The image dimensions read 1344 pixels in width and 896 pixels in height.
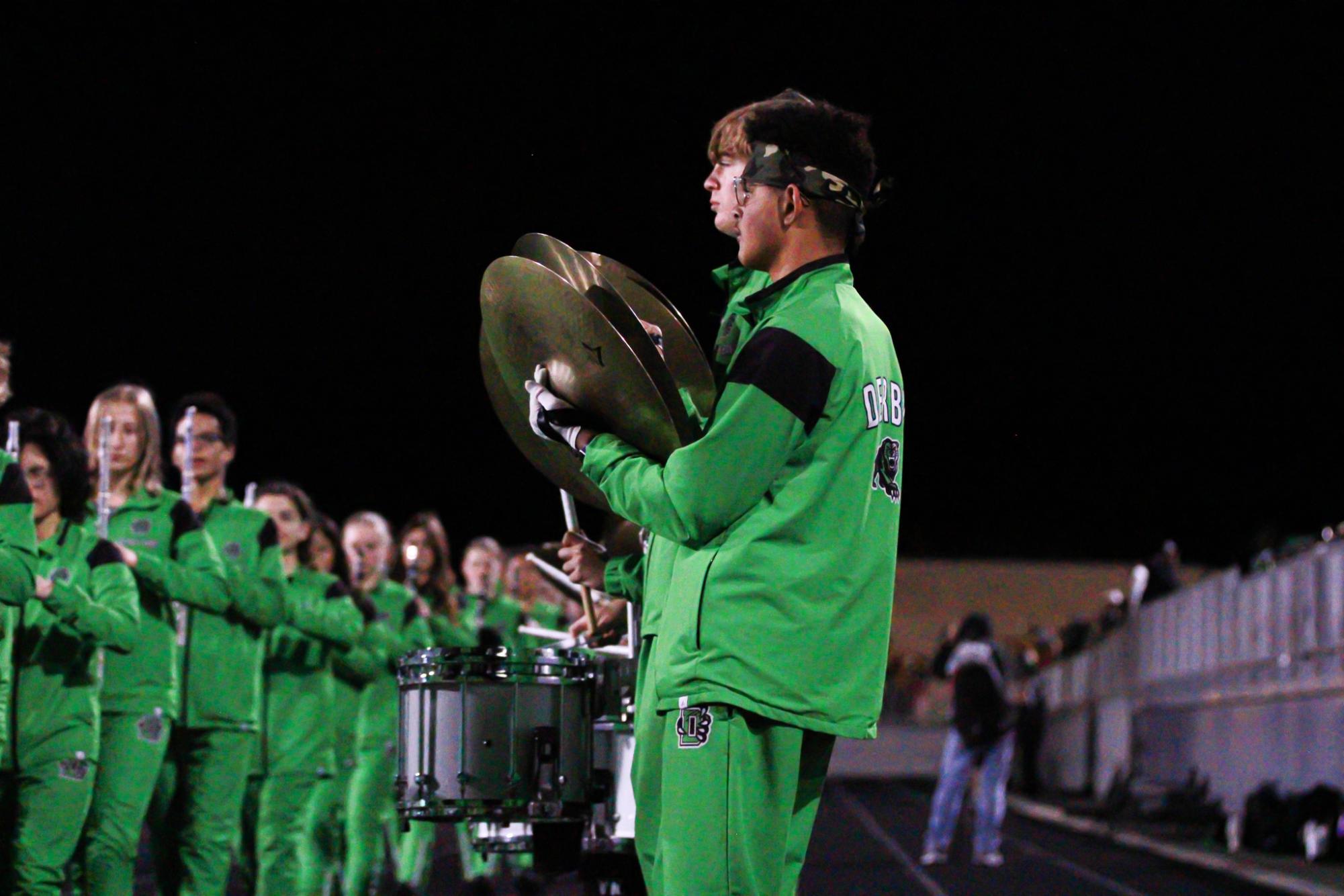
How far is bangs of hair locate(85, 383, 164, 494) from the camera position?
23.4 ft

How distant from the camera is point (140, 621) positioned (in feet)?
23.0

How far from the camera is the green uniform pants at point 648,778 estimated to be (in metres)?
3.41

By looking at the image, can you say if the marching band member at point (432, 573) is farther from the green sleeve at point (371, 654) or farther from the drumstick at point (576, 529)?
the drumstick at point (576, 529)

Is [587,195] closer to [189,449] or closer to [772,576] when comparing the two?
[189,449]

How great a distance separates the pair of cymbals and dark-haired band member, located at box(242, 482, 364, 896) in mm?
4519

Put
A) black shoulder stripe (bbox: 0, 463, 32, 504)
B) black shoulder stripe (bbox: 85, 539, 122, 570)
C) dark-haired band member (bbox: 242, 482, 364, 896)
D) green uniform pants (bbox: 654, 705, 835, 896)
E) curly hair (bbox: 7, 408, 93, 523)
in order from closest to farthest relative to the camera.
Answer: green uniform pants (bbox: 654, 705, 835, 896) < black shoulder stripe (bbox: 0, 463, 32, 504) < black shoulder stripe (bbox: 85, 539, 122, 570) < curly hair (bbox: 7, 408, 93, 523) < dark-haired band member (bbox: 242, 482, 364, 896)

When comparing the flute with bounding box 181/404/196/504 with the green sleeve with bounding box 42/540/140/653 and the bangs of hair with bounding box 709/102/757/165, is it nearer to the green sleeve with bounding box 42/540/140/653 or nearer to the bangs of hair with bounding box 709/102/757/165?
the green sleeve with bounding box 42/540/140/653

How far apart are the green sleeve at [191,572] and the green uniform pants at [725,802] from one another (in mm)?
4186

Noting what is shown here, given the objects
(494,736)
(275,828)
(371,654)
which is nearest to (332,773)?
(275,828)

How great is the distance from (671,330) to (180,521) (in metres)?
3.55

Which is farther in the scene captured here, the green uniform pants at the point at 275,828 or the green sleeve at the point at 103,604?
the green uniform pants at the point at 275,828

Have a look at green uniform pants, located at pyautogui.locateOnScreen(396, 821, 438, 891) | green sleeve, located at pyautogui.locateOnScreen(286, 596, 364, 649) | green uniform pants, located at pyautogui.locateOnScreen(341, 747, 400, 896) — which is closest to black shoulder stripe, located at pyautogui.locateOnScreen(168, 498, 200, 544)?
green sleeve, located at pyautogui.locateOnScreen(286, 596, 364, 649)

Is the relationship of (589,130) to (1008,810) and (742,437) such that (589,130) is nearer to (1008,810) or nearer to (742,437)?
(742,437)

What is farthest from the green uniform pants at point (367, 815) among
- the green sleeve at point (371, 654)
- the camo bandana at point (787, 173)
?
the camo bandana at point (787, 173)
